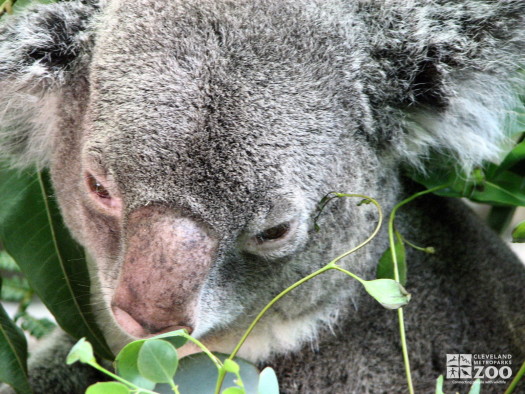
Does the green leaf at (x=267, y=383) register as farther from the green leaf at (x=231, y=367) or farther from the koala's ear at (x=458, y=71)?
the koala's ear at (x=458, y=71)

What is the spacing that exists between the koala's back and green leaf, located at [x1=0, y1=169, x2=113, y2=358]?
0.76 metres

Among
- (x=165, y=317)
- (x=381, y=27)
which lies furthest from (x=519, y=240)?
(x=165, y=317)

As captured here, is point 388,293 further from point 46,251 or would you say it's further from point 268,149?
point 46,251

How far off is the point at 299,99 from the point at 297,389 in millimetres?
1181

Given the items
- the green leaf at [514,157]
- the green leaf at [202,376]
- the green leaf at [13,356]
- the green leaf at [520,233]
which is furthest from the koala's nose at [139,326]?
the green leaf at [514,157]

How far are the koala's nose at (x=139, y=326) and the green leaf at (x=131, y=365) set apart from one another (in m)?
0.25

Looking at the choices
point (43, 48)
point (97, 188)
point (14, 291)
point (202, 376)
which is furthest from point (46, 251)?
point (14, 291)

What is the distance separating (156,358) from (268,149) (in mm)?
714

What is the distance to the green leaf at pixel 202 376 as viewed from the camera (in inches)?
82.5

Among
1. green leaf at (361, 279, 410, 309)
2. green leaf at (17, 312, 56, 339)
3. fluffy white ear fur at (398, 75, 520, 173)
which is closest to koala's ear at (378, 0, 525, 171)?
fluffy white ear fur at (398, 75, 520, 173)

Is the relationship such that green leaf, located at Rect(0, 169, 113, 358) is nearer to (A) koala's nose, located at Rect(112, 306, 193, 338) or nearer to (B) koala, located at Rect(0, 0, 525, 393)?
(B) koala, located at Rect(0, 0, 525, 393)

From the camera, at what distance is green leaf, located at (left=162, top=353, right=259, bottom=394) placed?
6.88ft

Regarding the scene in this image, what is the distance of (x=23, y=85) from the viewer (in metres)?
2.36

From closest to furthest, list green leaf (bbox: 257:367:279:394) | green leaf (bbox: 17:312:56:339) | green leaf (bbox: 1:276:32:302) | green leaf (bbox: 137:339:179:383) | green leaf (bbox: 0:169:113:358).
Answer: green leaf (bbox: 137:339:179:383) → green leaf (bbox: 257:367:279:394) → green leaf (bbox: 0:169:113:358) → green leaf (bbox: 17:312:56:339) → green leaf (bbox: 1:276:32:302)
